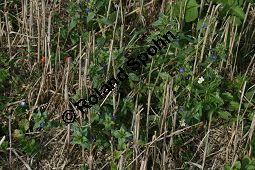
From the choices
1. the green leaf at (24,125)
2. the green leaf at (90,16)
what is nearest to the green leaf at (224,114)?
the green leaf at (90,16)

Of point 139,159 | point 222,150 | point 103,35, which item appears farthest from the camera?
point 103,35

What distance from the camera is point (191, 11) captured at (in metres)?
2.83

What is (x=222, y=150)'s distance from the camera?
8.48ft

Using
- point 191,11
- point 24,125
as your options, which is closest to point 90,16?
point 191,11

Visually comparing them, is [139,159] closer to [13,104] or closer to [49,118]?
[49,118]

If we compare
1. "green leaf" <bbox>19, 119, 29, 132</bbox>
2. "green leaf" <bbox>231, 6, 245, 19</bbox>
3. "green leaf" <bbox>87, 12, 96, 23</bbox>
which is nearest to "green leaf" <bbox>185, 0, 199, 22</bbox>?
"green leaf" <bbox>231, 6, 245, 19</bbox>

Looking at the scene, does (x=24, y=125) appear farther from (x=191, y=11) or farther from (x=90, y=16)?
(x=191, y=11)

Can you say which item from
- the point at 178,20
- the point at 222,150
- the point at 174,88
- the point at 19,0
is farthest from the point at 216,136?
the point at 19,0

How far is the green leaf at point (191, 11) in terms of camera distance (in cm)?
282

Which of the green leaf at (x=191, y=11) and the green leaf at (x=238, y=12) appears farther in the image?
the green leaf at (x=191, y=11)

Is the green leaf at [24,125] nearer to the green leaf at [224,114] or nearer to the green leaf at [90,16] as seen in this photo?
the green leaf at [90,16]

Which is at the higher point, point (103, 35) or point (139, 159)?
point (103, 35)

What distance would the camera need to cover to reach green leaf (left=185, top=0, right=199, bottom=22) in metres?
2.82

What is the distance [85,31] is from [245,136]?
971 millimetres
